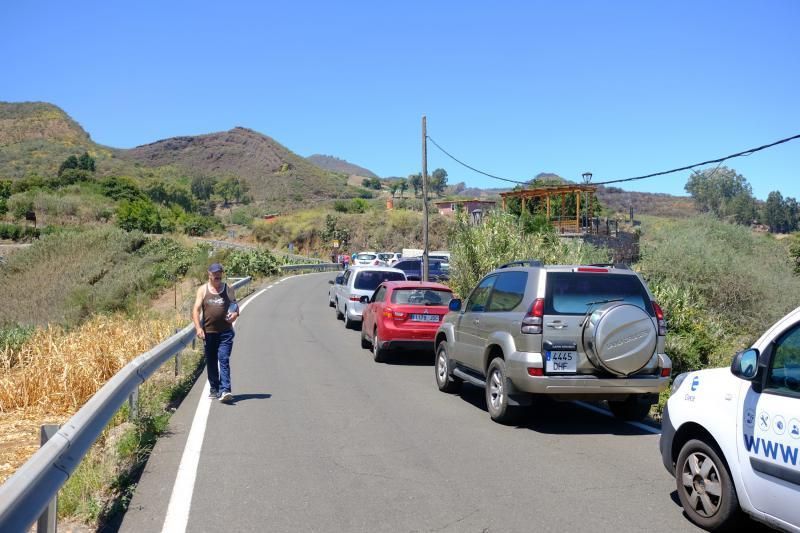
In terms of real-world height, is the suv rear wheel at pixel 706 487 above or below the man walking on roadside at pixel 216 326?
below

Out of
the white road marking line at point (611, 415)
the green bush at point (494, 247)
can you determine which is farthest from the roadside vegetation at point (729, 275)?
the white road marking line at point (611, 415)

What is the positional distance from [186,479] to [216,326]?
3584 mm

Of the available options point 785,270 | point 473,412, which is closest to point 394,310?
point 473,412

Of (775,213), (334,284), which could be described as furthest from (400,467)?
(775,213)

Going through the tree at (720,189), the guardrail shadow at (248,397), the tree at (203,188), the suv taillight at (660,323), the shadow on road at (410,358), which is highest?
the tree at (203,188)

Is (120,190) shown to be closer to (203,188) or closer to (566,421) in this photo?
(203,188)

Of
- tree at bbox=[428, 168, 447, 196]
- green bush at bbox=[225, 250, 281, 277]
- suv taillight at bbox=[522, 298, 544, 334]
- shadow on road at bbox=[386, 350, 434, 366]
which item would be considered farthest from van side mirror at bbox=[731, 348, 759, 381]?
tree at bbox=[428, 168, 447, 196]

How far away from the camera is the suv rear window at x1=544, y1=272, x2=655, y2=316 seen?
8289 mm

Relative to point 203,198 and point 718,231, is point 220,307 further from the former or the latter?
point 203,198

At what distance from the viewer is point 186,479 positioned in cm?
636

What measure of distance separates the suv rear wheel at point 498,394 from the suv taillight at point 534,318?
2.22 ft

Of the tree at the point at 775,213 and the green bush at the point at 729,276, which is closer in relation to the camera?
the green bush at the point at 729,276

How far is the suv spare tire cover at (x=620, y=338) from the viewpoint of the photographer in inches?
309

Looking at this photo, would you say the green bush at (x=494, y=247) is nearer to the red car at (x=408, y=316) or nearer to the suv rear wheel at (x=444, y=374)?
the red car at (x=408, y=316)
